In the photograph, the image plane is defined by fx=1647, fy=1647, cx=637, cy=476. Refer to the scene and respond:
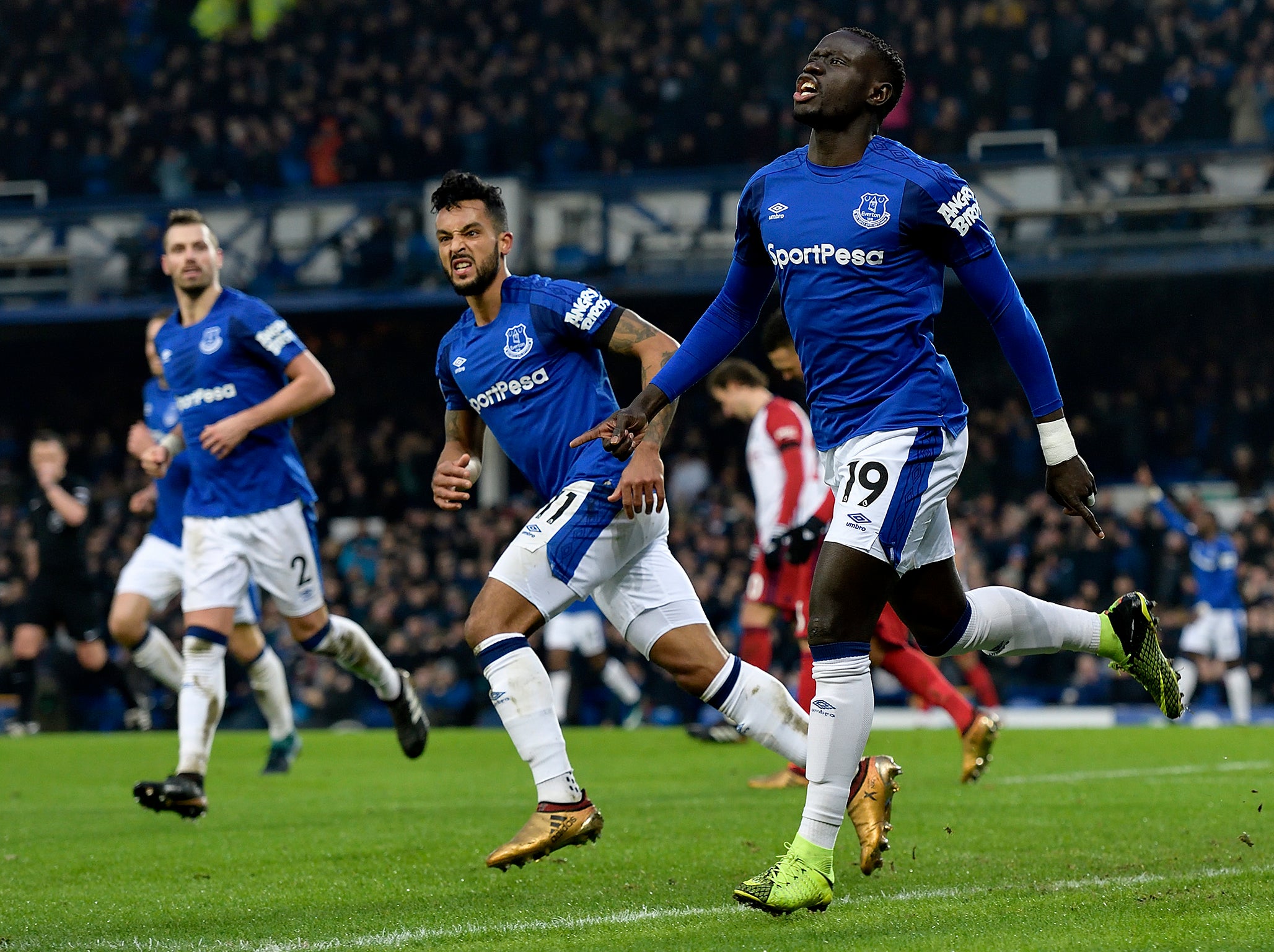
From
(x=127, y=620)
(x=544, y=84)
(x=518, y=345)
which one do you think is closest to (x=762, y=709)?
(x=518, y=345)

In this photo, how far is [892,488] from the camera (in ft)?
15.5

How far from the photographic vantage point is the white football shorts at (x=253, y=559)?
8.04m

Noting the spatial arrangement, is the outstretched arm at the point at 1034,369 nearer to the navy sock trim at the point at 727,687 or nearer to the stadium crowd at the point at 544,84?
the navy sock trim at the point at 727,687

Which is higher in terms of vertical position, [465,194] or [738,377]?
[465,194]

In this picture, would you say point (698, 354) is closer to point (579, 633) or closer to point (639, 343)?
point (639, 343)

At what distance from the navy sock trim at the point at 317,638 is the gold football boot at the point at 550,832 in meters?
3.61

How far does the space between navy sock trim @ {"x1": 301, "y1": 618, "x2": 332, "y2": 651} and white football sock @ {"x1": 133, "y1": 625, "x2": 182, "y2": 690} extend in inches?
102

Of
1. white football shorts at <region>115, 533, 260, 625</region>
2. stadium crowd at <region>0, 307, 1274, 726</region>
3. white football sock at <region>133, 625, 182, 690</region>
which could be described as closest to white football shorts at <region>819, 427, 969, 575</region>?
white football shorts at <region>115, 533, 260, 625</region>

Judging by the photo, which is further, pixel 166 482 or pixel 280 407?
pixel 166 482

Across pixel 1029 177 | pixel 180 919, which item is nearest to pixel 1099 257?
pixel 1029 177

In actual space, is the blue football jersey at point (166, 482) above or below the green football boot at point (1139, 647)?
below

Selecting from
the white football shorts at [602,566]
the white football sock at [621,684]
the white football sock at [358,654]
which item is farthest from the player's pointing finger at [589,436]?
the white football sock at [621,684]

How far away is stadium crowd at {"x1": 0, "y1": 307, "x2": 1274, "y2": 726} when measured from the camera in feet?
57.8

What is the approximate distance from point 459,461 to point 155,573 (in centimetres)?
537
